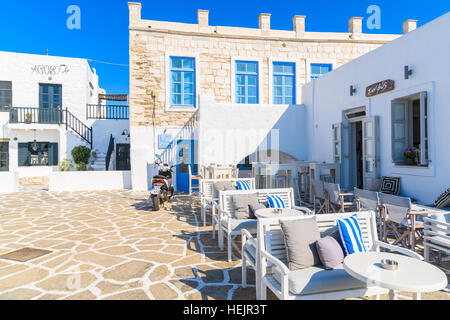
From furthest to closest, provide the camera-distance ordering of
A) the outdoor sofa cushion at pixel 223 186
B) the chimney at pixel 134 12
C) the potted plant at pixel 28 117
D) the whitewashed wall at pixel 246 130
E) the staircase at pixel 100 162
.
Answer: the potted plant at pixel 28 117, the staircase at pixel 100 162, the chimney at pixel 134 12, the whitewashed wall at pixel 246 130, the outdoor sofa cushion at pixel 223 186

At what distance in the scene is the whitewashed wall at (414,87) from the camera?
17.0 feet

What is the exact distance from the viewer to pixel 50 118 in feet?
46.8

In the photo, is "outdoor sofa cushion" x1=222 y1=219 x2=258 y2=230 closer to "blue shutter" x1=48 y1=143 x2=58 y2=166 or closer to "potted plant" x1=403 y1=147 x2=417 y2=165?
"potted plant" x1=403 y1=147 x2=417 y2=165

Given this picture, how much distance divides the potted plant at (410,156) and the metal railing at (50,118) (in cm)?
1337

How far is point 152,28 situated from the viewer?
11031 millimetres

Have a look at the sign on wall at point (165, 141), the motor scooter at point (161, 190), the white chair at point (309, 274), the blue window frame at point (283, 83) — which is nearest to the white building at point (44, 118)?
the sign on wall at point (165, 141)

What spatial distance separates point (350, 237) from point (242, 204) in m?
1.94

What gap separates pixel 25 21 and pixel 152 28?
412 centimetres

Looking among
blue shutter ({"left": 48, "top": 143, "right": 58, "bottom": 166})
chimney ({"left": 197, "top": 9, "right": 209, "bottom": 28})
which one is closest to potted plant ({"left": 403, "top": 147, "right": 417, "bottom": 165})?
chimney ({"left": 197, "top": 9, "right": 209, "bottom": 28})

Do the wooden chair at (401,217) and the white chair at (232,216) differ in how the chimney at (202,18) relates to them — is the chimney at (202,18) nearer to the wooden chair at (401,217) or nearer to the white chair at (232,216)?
the white chair at (232,216)

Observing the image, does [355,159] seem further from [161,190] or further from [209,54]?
[209,54]

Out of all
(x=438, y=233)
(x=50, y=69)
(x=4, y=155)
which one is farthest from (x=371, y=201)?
(x=4, y=155)

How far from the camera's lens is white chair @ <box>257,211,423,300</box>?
2186mm

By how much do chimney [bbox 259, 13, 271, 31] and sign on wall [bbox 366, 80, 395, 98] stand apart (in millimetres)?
6380
